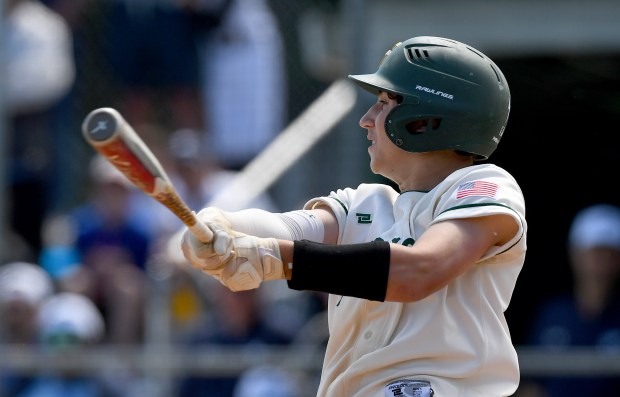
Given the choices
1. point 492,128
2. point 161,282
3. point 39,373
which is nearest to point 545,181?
point 161,282

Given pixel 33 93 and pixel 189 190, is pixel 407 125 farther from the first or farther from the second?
pixel 33 93

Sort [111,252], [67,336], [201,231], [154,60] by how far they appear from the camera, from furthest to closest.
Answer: [154,60] → [111,252] → [67,336] → [201,231]

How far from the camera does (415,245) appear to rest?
3.22m

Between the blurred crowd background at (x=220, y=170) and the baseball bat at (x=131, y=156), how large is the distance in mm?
4000

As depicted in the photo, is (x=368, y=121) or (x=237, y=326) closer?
(x=368, y=121)

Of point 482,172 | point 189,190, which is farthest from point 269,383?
point 482,172

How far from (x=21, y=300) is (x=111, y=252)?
2.31ft

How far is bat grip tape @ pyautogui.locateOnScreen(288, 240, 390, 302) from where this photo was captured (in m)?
3.17

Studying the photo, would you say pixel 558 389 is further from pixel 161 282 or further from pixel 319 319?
pixel 161 282

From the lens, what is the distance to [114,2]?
8.98 meters

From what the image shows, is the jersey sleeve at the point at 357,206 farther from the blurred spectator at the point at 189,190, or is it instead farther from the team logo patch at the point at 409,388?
the blurred spectator at the point at 189,190

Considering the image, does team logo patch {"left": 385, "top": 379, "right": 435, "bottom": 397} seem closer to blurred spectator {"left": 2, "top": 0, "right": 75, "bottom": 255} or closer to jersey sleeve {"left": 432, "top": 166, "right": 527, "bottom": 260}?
jersey sleeve {"left": 432, "top": 166, "right": 527, "bottom": 260}

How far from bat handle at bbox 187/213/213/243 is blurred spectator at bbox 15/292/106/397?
4363 mm

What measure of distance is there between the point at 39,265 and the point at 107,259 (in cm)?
61
